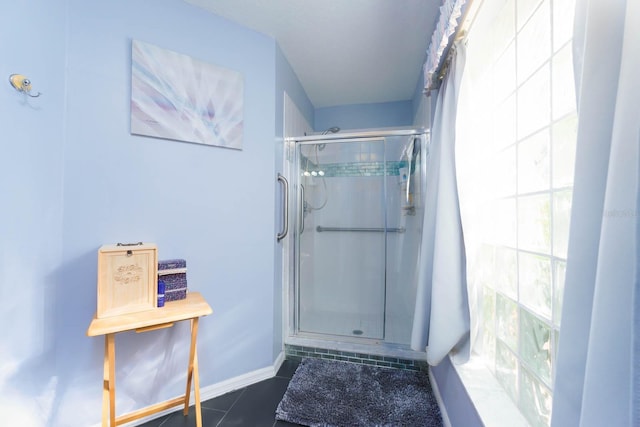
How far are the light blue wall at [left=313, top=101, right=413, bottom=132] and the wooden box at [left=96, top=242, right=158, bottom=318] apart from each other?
2.32 metres

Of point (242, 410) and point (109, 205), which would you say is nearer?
point (109, 205)

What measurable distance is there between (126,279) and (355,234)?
6.06 feet

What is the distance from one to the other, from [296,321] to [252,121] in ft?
5.30

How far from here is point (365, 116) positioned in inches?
112

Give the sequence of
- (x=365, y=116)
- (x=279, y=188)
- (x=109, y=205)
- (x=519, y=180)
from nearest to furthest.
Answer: (x=519, y=180) < (x=109, y=205) < (x=279, y=188) < (x=365, y=116)

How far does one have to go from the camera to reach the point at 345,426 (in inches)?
50.7

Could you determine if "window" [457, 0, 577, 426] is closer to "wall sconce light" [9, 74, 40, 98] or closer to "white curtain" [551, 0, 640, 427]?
"white curtain" [551, 0, 640, 427]

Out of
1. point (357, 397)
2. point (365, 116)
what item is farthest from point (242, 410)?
point (365, 116)

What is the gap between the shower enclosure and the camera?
6.95 feet

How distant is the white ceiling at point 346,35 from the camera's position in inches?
58.1

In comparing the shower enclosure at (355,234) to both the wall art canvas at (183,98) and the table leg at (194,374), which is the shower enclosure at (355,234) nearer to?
the wall art canvas at (183,98)

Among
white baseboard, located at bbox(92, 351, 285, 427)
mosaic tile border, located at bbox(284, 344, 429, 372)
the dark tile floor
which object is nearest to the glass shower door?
mosaic tile border, located at bbox(284, 344, 429, 372)

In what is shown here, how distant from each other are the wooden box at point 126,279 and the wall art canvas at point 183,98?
2.10 feet

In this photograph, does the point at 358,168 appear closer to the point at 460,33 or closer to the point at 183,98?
the point at 460,33
